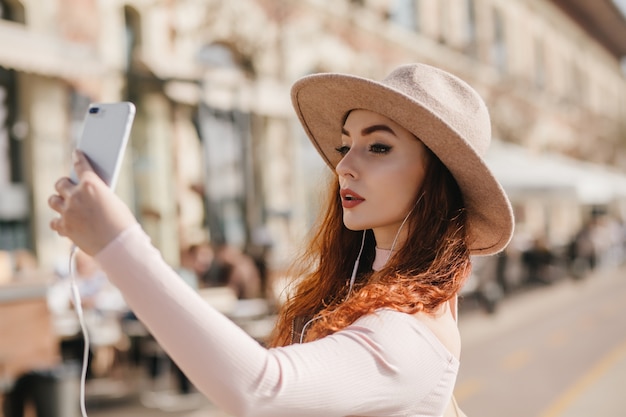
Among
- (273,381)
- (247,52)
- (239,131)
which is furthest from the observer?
(239,131)

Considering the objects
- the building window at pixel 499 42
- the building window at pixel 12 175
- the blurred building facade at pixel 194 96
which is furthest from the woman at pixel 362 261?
the building window at pixel 499 42

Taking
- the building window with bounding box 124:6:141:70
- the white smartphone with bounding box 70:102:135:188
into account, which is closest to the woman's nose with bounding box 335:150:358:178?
the white smartphone with bounding box 70:102:135:188

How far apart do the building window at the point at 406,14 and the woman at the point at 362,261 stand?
67.2ft

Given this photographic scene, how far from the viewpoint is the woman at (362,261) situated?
3.69 feet

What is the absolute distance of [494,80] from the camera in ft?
90.9

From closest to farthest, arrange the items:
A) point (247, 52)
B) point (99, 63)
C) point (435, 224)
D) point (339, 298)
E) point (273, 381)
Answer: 1. point (273, 381)
2. point (435, 224)
3. point (339, 298)
4. point (99, 63)
5. point (247, 52)

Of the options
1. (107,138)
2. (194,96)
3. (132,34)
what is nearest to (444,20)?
(194,96)

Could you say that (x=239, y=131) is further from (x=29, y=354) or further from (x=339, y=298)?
(x=339, y=298)

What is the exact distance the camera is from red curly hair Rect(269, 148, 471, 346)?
56.9 inches

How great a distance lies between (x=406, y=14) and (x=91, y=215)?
2300 centimetres

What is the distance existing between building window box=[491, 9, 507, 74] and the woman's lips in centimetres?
2953

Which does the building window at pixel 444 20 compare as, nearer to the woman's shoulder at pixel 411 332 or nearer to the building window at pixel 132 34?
the building window at pixel 132 34

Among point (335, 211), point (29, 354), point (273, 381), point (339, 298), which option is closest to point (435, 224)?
point (339, 298)

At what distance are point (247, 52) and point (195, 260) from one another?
4283 mm
